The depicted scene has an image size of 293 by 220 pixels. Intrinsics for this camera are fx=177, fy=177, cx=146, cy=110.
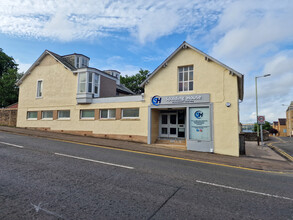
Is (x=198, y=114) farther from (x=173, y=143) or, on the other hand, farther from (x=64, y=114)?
(x=64, y=114)

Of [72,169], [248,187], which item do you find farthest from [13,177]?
[248,187]

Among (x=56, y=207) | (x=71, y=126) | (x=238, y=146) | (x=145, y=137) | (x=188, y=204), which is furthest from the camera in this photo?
(x=71, y=126)

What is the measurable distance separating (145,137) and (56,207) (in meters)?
11.3

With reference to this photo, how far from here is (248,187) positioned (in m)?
5.51

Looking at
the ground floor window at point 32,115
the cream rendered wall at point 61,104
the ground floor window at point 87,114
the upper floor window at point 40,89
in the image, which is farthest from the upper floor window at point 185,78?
the ground floor window at point 32,115

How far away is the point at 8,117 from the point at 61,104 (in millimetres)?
9943

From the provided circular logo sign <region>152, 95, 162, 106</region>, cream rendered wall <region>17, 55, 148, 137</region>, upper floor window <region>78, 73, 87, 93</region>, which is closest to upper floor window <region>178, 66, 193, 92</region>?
circular logo sign <region>152, 95, 162, 106</region>

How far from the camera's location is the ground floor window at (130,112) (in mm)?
15687

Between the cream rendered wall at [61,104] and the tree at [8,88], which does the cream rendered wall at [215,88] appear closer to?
the cream rendered wall at [61,104]

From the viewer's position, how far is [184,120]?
49.8 feet

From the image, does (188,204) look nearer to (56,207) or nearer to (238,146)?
(56,207)

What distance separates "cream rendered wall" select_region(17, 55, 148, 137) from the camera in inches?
617

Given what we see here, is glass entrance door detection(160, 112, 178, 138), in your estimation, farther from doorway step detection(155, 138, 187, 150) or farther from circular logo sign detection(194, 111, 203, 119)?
circular logo sign detection(194, 111, 203, 119)

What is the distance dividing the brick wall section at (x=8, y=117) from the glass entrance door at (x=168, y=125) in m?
19.5
